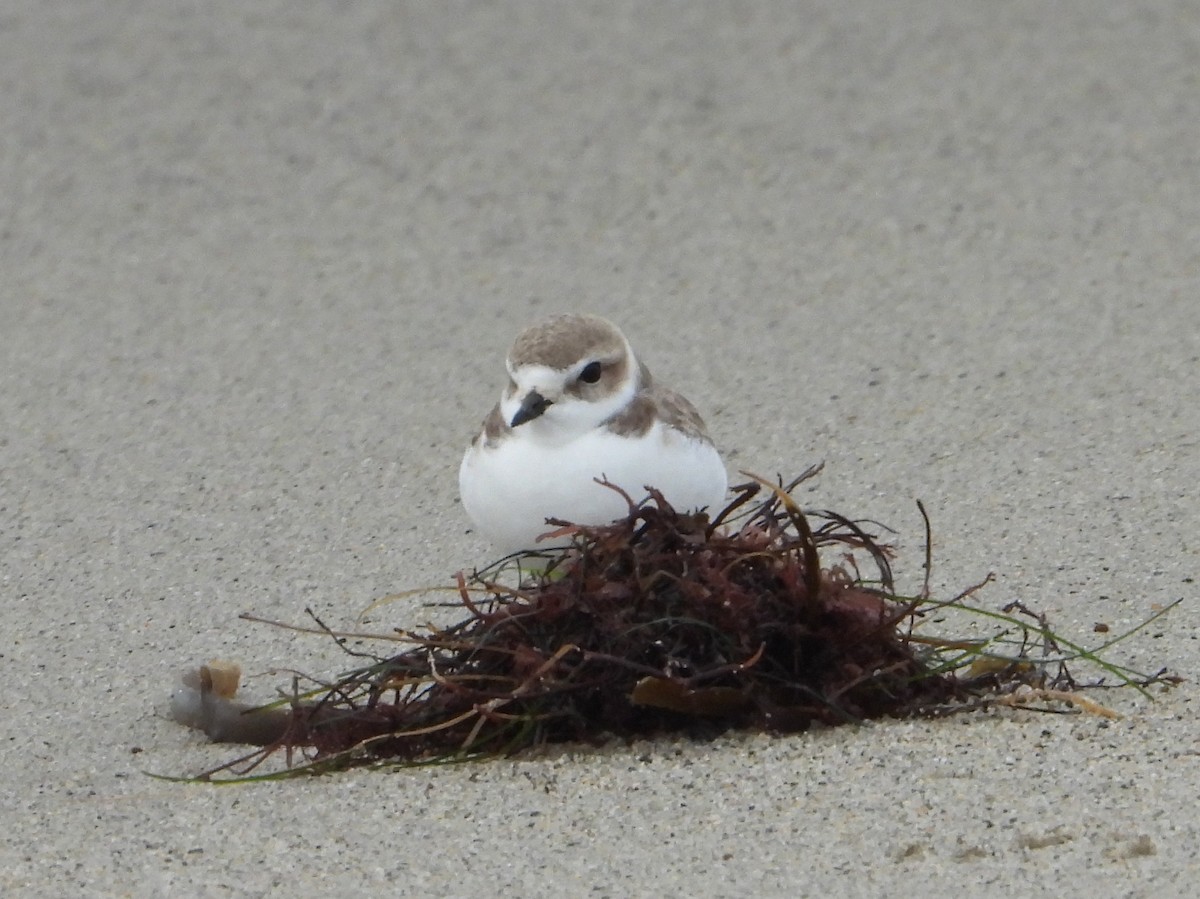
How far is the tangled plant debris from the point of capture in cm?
316

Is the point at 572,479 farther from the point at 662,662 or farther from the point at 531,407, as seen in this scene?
the point at 662,662

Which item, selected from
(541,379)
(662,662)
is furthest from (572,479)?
(662,662)

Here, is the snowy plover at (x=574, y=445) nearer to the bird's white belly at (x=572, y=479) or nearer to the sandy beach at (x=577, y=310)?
the bird's white belly at (x=572, y=479)

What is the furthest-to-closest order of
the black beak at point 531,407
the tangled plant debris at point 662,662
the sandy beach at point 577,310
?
the black beak at point 531,407 → the tangled plant debris at point 662,662 → the sandy beach at point 577,310

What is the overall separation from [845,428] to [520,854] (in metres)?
2.43

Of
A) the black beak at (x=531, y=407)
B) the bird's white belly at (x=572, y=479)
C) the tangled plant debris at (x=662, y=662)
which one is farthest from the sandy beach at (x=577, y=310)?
the black beak at (x=531, y=407)

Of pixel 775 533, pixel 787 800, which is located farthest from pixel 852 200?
pixel 787 800

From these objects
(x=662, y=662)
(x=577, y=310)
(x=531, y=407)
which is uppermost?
(x=577, y=310)

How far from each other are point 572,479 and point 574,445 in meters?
0.07

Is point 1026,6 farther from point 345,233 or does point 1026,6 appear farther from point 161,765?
point 161,765

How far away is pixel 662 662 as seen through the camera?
10.3 ft

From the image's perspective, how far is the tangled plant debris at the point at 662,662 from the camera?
3.16 m

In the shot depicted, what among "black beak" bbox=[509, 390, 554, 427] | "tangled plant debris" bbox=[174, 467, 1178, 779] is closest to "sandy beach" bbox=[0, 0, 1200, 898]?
"tangled plant debris" bbox=[174, 467, 1178, 779]

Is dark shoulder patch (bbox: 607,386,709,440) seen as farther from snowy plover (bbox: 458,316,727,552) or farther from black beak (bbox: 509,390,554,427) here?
black beak (bbox: 509,390,554,427)
